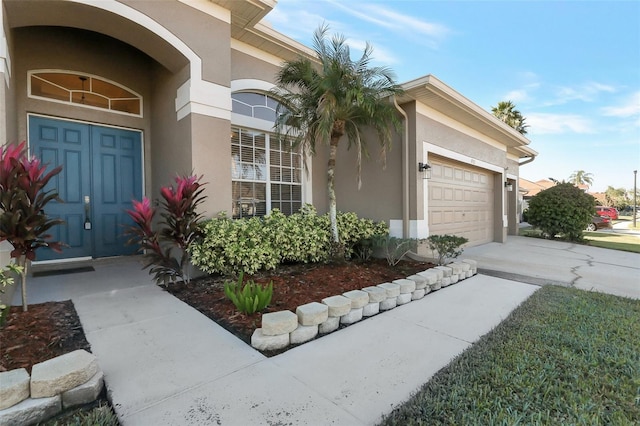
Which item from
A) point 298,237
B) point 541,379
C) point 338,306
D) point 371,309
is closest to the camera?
point 541,379

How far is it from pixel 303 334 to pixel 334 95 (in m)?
3.99

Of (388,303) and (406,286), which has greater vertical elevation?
(406,286)

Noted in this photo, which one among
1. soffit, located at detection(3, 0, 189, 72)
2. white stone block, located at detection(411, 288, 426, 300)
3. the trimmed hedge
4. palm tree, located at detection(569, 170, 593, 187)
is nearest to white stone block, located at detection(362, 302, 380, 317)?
white stone block, located at detection(411, 288, 426, 300)

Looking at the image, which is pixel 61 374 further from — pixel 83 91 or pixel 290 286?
pixel 83 91

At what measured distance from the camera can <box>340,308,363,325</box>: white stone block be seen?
3.33m

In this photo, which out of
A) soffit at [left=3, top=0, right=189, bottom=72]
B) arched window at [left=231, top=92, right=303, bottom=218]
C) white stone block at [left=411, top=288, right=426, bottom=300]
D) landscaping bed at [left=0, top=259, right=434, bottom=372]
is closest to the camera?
landscaping bed at [left=0, top=259, right=434, bottom=372]

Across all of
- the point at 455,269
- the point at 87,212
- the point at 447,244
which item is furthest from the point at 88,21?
the point at 455,269

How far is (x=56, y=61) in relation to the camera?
536cm

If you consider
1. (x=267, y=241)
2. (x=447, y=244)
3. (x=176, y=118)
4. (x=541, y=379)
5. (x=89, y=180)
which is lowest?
(x=541, y=379)

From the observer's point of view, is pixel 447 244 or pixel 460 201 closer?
pixel 447 244

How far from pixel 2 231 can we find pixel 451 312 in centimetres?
525

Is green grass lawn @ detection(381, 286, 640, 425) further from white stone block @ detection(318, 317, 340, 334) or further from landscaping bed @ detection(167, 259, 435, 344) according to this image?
landscaping bed @ detection(167, 259, 435, 344)

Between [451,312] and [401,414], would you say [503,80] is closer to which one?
[451,312]

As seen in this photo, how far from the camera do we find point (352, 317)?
3.38 metres
